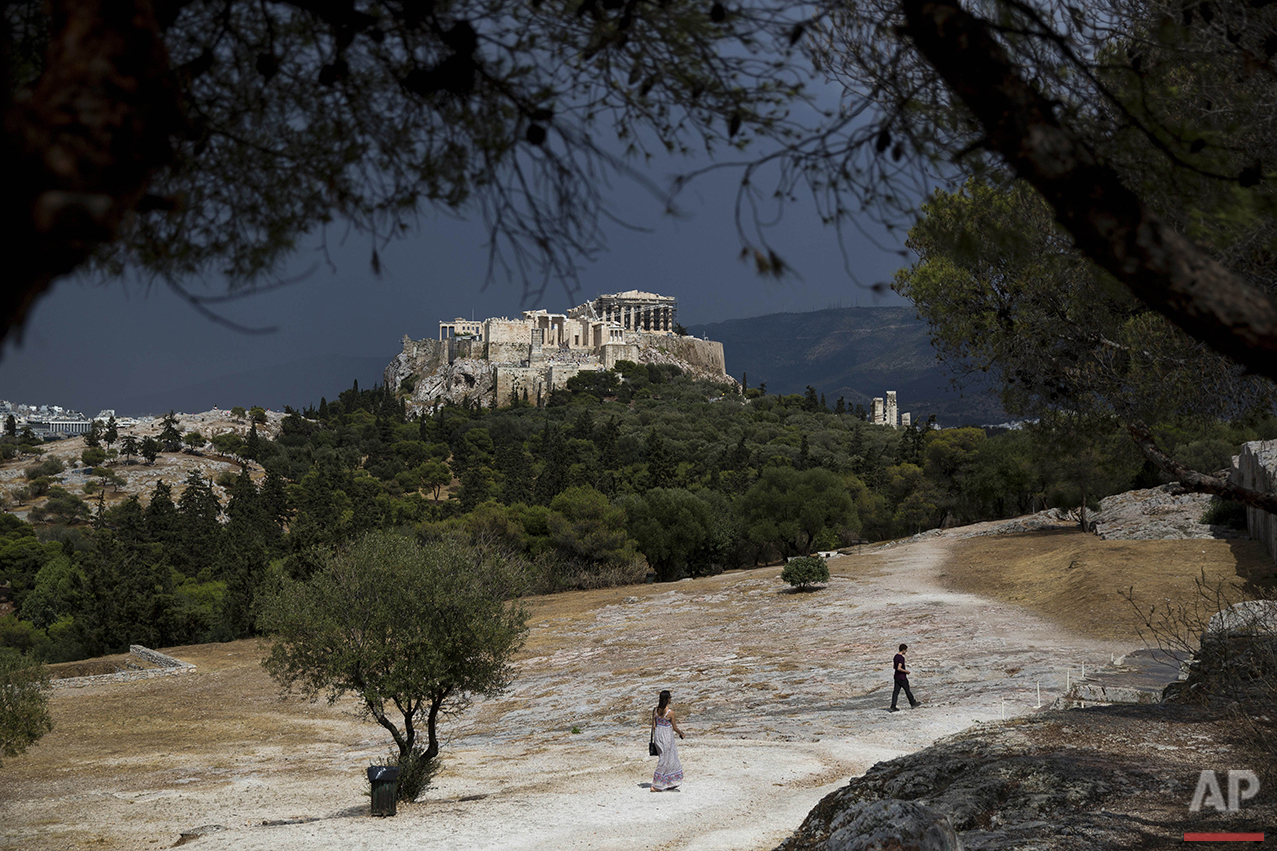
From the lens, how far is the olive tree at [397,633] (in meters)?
12.9

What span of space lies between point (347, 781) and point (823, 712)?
933 centimetres

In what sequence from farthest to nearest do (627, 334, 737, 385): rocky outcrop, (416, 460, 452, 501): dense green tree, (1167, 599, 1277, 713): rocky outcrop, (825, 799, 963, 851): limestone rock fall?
1. (627, 334, 737, 385): rocky outcrop
2. (416, 460, 452, 501): dense green tree
3. (1167, 599, 1277, 713): rocky outcrop
4. (825, 799, 963, 851): limestone rock

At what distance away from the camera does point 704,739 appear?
53.7 ft

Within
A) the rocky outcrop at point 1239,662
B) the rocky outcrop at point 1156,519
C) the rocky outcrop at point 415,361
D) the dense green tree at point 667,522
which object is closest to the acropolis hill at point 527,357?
the rocky outcrop at point 415,361

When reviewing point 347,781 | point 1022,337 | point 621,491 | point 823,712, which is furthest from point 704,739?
point 621,491

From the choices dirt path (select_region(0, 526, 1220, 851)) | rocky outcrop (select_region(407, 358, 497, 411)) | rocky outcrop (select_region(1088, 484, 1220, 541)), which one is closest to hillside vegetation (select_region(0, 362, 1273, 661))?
rocky outcrop (select_region(1088, 484, 1220, 541))

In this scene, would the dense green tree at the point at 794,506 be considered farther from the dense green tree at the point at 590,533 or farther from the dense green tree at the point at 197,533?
the dense green tree at the point at 197,533

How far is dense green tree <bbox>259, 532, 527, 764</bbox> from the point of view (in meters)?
12.9

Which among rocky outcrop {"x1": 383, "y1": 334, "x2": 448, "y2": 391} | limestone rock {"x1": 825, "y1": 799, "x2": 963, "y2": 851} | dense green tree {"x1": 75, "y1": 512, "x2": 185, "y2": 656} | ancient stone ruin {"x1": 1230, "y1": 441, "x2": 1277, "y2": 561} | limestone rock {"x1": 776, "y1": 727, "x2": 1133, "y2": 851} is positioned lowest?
dense green tree {"x1": 75, "y1": 512, "x2": 185, "y2": 656}

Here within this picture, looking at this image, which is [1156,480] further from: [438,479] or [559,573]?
[438,479]

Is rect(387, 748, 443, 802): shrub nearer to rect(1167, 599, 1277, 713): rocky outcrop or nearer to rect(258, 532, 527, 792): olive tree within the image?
rect(258, 532, 527, 792): olive tree

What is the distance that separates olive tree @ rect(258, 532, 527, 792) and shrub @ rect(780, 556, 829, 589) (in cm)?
2466

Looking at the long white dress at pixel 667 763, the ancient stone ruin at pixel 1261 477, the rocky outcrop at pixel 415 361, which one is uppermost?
the rocky outcrop at pixel 415 361

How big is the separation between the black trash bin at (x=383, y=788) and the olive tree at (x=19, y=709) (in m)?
7.02
